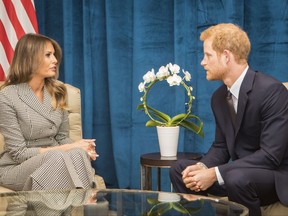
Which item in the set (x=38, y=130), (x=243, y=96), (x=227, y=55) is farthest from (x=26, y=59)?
(x=243, y=96)

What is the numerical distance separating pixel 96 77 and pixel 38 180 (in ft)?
4.77

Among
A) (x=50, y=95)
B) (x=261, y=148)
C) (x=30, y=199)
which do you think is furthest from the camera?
(x=50, y=95)

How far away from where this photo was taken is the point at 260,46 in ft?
11.8

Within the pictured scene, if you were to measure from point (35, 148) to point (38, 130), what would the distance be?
0.35ft

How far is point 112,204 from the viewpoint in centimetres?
225

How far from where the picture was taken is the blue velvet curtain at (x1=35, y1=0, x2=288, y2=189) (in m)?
3.63

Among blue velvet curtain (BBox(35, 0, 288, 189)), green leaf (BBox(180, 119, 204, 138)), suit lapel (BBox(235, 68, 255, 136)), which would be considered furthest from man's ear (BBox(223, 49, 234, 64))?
blue velvet curtain (BBox(35, 0, 288, 189))

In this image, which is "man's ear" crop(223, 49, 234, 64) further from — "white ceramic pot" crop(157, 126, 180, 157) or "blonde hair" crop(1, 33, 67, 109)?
"blonde hair" crop(1, 33, 67, 109)

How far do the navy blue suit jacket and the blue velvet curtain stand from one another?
0.96 m

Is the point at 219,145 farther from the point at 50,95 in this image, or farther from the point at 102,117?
the point at 102,117

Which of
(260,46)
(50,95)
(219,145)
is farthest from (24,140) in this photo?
(260,46)

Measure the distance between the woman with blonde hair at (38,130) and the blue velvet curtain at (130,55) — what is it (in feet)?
2.63

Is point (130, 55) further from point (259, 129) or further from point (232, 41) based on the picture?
point (259, 129)

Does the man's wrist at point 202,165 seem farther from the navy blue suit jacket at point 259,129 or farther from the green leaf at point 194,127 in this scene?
the green leaf at point 194,127
